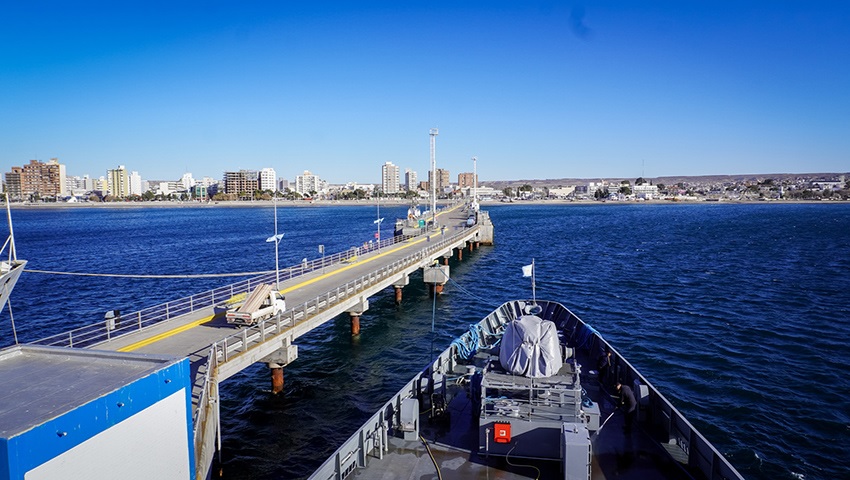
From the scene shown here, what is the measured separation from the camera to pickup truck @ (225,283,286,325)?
2500 centimetres

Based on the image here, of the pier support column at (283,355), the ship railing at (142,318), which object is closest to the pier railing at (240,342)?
the pier support column at (283,355)

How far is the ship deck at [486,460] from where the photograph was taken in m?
13.4

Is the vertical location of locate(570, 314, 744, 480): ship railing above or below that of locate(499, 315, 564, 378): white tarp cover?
below

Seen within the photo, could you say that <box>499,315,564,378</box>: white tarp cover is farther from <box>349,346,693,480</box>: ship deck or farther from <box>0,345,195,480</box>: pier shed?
<box>0,345,195,480</box>: pier shed

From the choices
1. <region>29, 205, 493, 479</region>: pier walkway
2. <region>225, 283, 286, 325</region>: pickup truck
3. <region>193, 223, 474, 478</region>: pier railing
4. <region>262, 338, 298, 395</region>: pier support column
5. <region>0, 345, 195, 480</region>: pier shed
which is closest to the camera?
<region>0, 345, 195, 480</region>: pier shed

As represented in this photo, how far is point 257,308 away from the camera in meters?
→ 25.5

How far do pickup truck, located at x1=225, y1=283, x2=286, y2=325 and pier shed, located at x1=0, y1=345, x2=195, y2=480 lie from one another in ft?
35.3

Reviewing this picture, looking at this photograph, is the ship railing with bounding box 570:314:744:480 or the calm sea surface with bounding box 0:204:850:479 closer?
the ship railing with bounding box 570:314:744:480

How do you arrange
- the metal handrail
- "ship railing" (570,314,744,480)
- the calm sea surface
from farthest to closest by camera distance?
the calm sea surface → the metal handrail → "ship railing" (570,314,744,480)

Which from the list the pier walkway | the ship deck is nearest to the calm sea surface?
the pier walkway

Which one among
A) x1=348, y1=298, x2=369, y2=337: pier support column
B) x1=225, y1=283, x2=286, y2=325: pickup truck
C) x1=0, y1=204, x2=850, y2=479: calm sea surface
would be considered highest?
x1=225, y1=283, x2=286, y2=325: pickup truck

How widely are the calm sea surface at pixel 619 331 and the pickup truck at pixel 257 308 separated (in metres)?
4.47

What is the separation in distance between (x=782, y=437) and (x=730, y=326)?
18274mm

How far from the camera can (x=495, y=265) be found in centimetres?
7362
